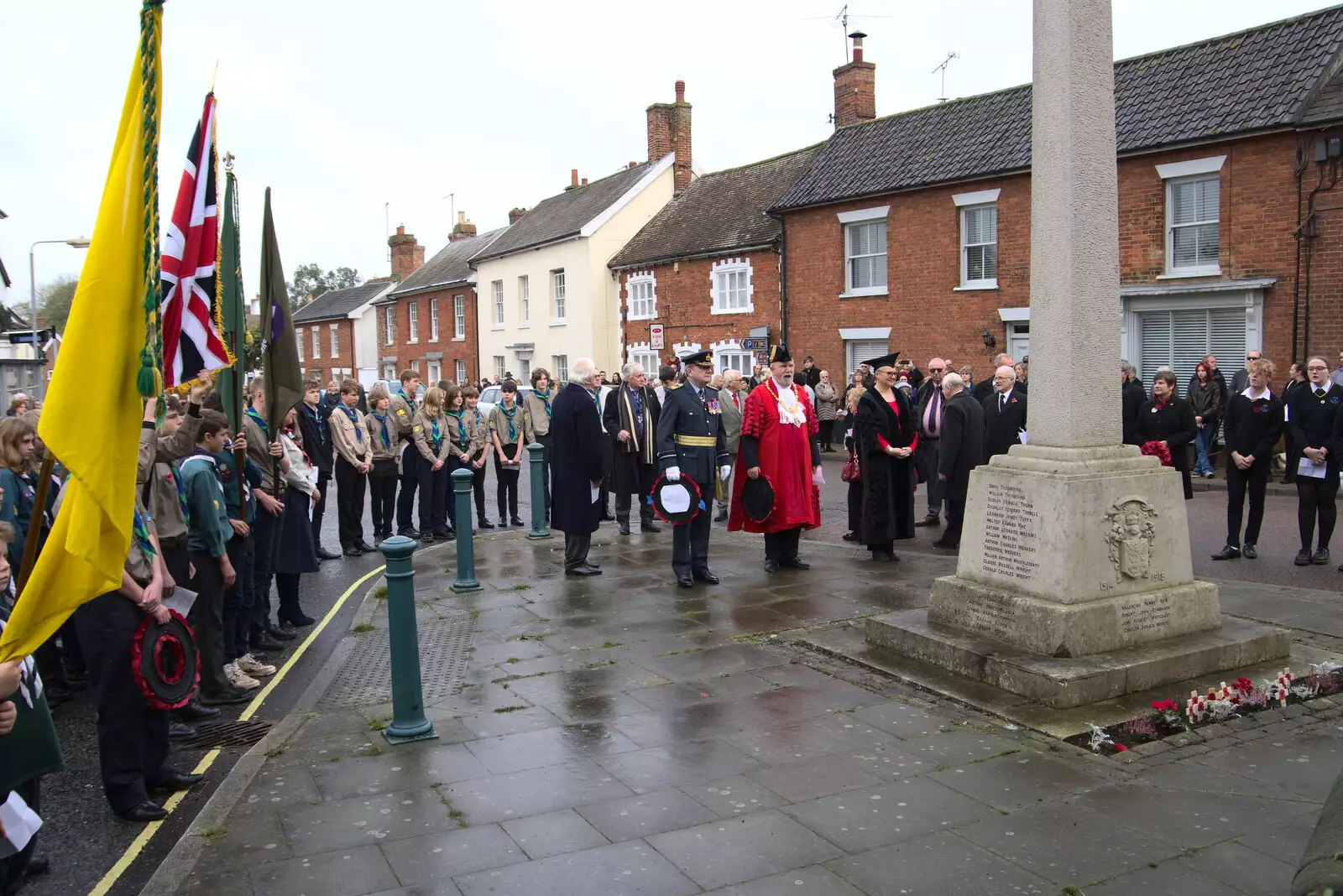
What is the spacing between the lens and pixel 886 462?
35.3 ft

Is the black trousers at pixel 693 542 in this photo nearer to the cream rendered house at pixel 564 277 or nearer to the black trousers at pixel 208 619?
the black trousers at pixel 208 619

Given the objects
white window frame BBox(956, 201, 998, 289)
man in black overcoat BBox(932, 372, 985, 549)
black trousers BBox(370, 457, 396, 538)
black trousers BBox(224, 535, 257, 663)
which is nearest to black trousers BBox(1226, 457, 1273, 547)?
man in black overcoat BBox(932, 372, 985, 549)

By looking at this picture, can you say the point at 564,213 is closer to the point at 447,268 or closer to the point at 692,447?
the point at 447,268

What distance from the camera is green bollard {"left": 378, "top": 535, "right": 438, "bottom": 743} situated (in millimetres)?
5785

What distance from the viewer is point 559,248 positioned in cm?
3747

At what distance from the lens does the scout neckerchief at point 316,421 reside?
12.1m

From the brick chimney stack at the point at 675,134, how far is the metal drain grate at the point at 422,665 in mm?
30588

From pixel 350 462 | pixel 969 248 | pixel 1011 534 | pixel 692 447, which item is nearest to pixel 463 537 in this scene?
pixel 692 447

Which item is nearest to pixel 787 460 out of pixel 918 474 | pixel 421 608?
pixel 421 608

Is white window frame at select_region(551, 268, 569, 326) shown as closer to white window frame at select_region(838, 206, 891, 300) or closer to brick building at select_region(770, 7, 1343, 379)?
brick building at select_region(770, 7, 1343, 379)

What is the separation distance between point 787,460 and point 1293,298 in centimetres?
1202

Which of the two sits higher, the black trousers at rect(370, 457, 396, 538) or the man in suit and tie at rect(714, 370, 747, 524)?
the man in suit and tie at rect(714, 370, 747, 524)

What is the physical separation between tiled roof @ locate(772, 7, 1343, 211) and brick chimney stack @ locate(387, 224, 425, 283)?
31.5 metres

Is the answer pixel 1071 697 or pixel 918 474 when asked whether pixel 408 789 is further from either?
pixel 918 474
